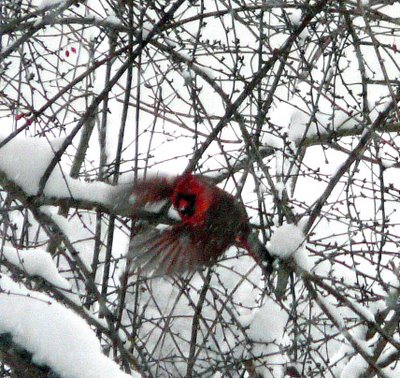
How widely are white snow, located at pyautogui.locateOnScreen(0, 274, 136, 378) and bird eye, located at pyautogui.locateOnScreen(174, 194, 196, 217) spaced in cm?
98

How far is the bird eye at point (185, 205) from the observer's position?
103 inches

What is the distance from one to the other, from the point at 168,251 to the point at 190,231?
0.14 m

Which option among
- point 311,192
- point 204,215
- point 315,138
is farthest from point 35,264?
point 311,192

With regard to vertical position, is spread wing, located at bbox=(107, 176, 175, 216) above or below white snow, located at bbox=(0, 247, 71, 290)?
above

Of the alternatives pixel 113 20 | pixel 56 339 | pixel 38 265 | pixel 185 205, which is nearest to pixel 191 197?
pixel 185 205

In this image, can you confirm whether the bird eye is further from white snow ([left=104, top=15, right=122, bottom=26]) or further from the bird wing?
white snow ([left=104, top=15, right=122, bottom=26])

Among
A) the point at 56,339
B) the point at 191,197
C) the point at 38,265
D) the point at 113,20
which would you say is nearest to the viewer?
the point at 56,339

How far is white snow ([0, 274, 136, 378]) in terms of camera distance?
58.2 inches

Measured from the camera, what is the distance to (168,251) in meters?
2.56

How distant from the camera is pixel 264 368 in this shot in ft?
10.7

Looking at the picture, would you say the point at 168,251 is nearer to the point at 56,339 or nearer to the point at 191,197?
the point at 191,197

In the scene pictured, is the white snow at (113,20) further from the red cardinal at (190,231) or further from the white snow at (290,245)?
the white snow at (290,245)

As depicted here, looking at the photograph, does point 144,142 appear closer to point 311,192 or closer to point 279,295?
point 311,192

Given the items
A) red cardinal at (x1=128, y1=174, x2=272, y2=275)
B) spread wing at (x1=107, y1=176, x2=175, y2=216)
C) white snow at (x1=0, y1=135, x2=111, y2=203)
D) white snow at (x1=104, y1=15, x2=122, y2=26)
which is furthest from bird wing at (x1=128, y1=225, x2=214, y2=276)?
white snow at (x1=104, y1=15, x2=122, y2=26)
